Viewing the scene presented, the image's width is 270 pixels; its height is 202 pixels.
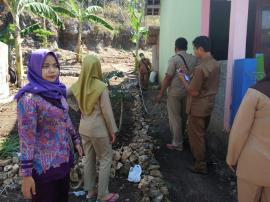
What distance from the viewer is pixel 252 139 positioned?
3027 millimetres

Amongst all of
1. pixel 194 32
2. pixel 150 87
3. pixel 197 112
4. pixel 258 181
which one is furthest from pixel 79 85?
pixel 150 87

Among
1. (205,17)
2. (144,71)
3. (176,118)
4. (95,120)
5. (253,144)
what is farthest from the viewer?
(144,71)

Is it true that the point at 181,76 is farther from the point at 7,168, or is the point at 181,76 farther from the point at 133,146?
the point at 7,168

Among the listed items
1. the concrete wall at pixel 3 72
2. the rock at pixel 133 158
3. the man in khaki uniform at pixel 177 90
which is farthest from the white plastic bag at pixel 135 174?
the concrete wall at pixel 3 72

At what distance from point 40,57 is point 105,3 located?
25.5 m

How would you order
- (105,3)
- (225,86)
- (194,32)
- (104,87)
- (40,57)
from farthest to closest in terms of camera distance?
1. (105,3)
2. (194,32)
3. (225,86)
4. (104,87)
5. (40,57)

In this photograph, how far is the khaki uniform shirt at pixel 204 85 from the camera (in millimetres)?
5094

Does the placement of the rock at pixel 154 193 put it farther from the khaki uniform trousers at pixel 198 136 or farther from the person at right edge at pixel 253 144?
the person at right edge at pixel 253 144

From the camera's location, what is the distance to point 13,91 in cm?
1184

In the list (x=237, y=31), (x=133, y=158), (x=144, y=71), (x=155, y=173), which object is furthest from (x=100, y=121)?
(x=144, y=71)

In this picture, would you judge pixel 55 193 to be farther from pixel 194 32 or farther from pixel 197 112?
pixel 194 32

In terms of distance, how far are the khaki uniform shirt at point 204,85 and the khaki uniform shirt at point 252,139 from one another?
209 centimetres

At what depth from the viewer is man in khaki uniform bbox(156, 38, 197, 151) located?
6.03 meters

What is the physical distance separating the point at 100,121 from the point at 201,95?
1.62 meters
